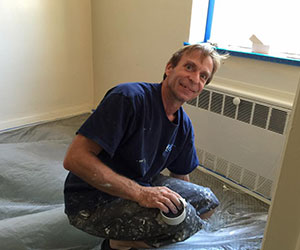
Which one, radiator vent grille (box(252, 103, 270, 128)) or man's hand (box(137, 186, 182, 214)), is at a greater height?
radiator vent grille (box(252, 103, 270, 128))

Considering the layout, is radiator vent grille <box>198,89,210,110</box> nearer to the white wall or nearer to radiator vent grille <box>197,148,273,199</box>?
radiator vent grille <box>197,148,273,199</box>

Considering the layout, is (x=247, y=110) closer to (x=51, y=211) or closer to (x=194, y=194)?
(x=194, y=194)

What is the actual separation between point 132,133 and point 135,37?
1325 mm

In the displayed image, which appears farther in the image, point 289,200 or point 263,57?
point 263,57

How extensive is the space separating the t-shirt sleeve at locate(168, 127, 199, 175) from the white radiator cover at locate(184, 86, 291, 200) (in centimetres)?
46

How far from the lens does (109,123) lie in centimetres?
92

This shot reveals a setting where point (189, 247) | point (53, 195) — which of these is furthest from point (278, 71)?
point (53, 195)

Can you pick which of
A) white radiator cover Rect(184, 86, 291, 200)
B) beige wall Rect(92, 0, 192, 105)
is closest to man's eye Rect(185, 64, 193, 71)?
white radiator cover Rect(184, 86, 291, 200)

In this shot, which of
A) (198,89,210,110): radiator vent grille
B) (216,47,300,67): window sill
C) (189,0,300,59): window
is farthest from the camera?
(198,89,210,110): radiator vent grille

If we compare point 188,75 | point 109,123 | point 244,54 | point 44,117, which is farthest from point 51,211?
point 44,117

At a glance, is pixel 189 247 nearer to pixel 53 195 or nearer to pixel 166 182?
pixel 166 182

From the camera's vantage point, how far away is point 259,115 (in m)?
1.51

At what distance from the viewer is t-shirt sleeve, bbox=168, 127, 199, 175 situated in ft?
4.00

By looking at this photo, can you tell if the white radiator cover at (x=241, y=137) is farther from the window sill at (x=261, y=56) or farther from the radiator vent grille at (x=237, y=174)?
the window sill at (x=261, y=56)
